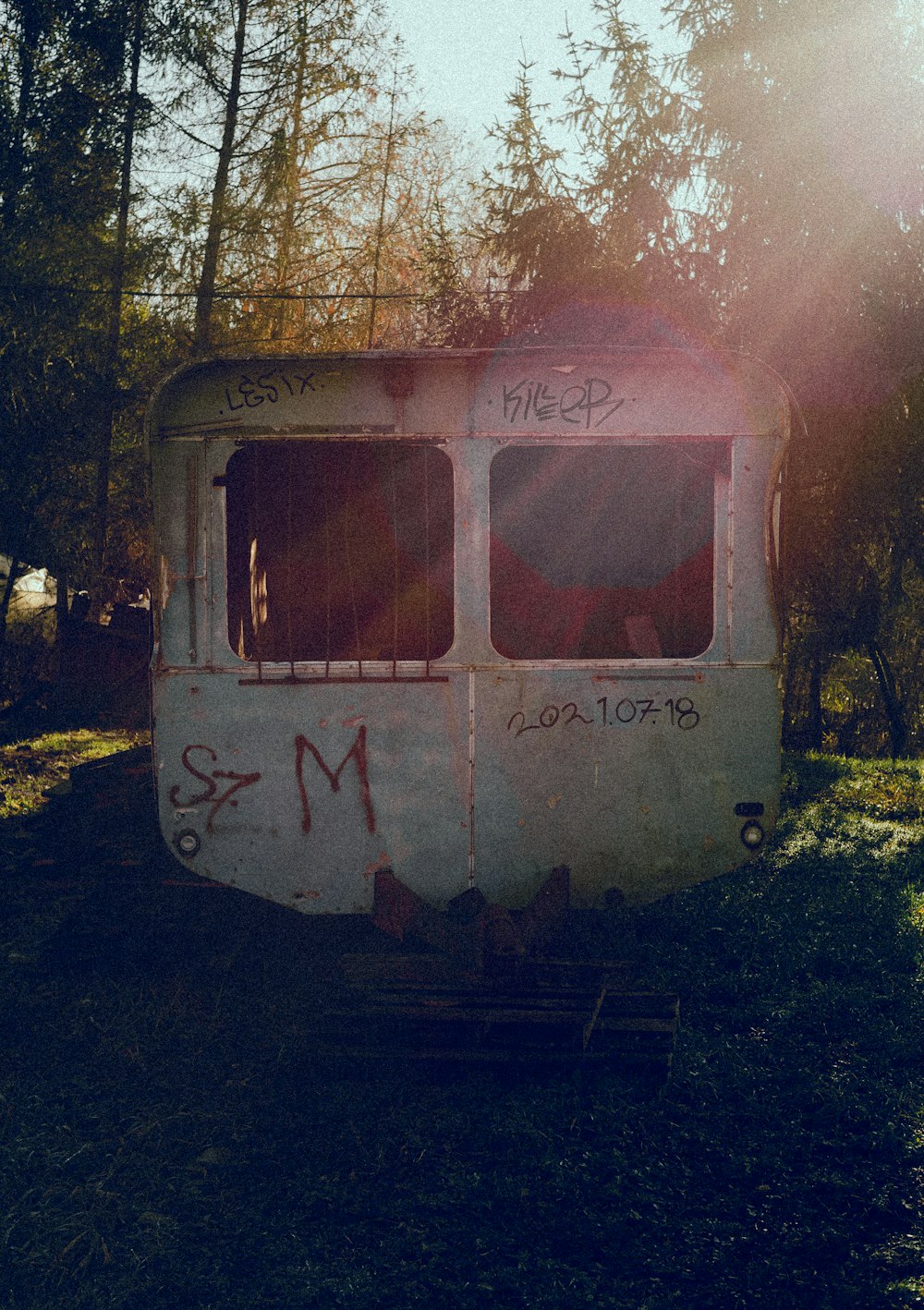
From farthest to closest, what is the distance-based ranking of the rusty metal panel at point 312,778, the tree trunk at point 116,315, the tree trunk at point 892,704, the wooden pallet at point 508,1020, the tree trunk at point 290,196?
1. the tree trunk at point 290,196
2. the tree trunk at point 116,315
3. the tree trunk at point 892,704
4. the rusty metal panel at point 312,778
5. the wooden pallet at point 508,1020

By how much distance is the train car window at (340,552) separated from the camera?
4.99 meters

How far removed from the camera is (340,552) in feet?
18.0

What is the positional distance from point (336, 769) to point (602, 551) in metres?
1.55

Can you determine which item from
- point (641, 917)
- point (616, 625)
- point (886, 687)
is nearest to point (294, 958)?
point (641, 917)

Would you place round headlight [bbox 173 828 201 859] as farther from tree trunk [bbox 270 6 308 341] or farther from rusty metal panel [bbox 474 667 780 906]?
tree trunk [bbox 270 6 308 341]

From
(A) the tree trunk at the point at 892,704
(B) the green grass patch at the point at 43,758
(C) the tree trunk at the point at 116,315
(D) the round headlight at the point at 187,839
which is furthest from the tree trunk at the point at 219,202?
(D) the round headlight at the point at 187,839

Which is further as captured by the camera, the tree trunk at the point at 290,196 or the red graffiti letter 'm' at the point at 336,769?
the tree trunk at the point at 290,196

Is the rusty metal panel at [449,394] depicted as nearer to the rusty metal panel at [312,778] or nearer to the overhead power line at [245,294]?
the rusty metal panel at [312,778]

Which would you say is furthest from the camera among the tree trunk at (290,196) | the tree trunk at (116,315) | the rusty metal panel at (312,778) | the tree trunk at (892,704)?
the tree trunk at (290,196)

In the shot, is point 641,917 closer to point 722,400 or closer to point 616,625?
point 616,625

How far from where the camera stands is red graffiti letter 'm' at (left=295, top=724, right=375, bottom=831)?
4.91m

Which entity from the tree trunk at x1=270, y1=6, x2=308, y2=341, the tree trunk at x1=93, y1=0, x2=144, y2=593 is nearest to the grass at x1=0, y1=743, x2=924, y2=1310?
the tree trunk at x1=93, y1=0, x2=144, y2=593

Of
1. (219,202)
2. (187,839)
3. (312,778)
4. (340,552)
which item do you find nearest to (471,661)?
(312,778)

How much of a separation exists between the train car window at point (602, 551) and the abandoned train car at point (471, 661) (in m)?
0.02
